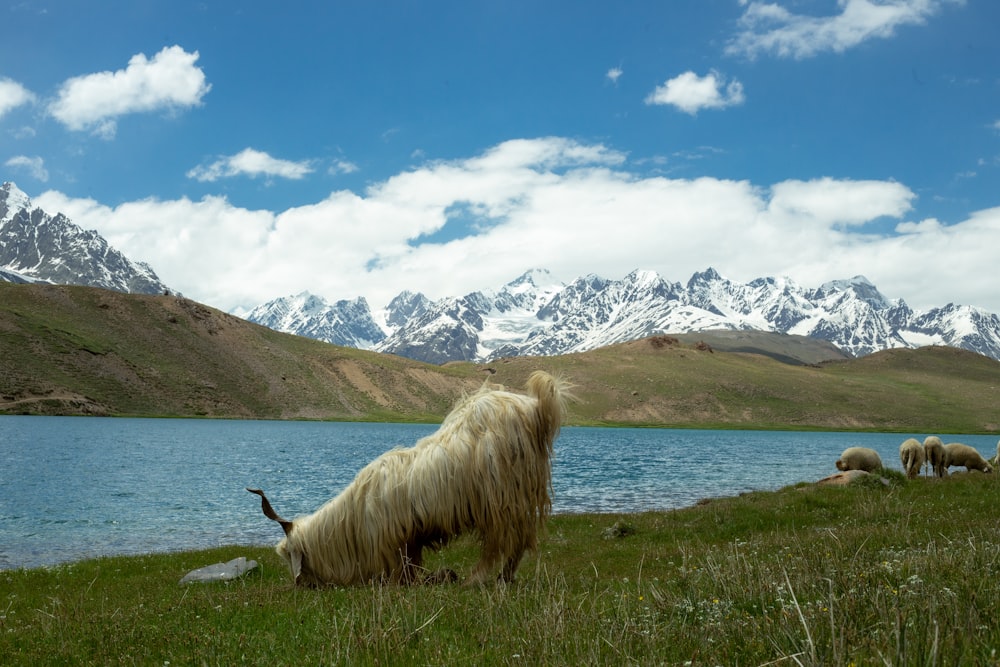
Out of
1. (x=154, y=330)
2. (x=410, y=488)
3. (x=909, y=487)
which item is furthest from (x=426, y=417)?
(x=410, y=488)

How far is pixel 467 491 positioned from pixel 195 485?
112 ft

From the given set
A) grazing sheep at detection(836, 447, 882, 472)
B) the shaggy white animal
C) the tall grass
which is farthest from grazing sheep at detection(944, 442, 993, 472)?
the shaggy white animal

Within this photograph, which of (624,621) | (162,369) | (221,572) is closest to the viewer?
(624,621)

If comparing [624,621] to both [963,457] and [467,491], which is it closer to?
[467,491]

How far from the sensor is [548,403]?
418 inches

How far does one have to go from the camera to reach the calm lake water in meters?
25.4

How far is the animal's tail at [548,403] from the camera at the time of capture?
10625 mm

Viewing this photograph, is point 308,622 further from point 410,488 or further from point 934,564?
point 934,564

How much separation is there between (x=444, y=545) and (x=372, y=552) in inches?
44.4

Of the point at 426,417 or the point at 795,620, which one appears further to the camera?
the point at 426,417

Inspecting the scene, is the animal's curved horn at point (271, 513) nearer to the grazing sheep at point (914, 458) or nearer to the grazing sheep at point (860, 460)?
the grazing sheep at point (860, 460)

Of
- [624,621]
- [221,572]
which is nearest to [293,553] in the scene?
[221,572]

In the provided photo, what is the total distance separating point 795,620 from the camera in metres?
4.93

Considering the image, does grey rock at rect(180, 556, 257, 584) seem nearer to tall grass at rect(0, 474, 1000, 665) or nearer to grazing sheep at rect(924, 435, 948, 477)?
tall grass at rect(0, 474, 1000, 665)
